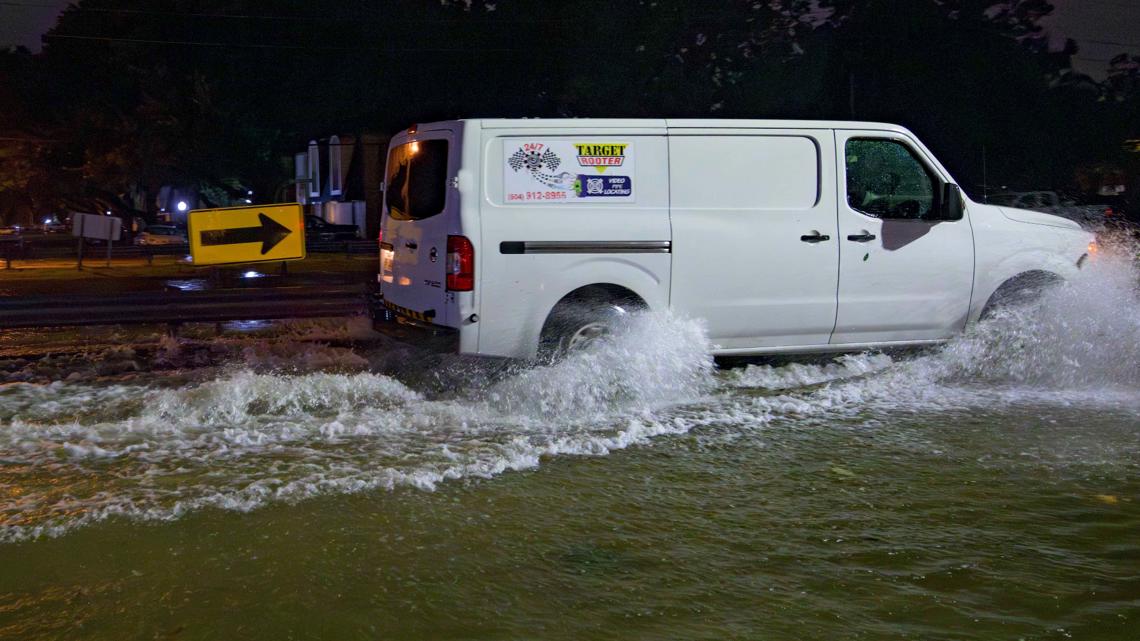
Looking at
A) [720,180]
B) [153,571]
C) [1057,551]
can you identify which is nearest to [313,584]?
[153,571]

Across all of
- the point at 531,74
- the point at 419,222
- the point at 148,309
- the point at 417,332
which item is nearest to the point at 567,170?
the point at 419,222

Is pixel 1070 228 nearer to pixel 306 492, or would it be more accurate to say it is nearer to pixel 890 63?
pixel 306 492

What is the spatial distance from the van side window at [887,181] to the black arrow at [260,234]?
5.51 m

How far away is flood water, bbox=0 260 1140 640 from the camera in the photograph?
4066mm

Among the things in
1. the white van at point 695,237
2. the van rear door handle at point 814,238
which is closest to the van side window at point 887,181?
the white van at point 695,237

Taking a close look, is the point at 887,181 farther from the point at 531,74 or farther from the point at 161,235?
the point at 161,235

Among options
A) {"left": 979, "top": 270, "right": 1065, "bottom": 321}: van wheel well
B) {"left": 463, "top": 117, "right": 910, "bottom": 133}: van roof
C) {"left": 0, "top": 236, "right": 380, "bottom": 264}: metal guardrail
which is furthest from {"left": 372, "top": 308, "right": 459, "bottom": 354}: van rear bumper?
{"left": 0, "top": 236, "right": 380, "bottom": 264}: metal guardrail

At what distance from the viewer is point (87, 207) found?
5741 centimetres

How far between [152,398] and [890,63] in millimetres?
34406

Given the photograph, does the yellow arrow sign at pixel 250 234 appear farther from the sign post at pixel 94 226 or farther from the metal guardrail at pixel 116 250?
the metal guardrail at pixel 116 250

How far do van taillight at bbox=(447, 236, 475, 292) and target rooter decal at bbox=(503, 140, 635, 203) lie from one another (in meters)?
0.47

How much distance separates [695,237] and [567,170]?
1.05 metres

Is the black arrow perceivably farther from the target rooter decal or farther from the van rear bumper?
the target rooter decal

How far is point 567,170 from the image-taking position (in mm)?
7645
